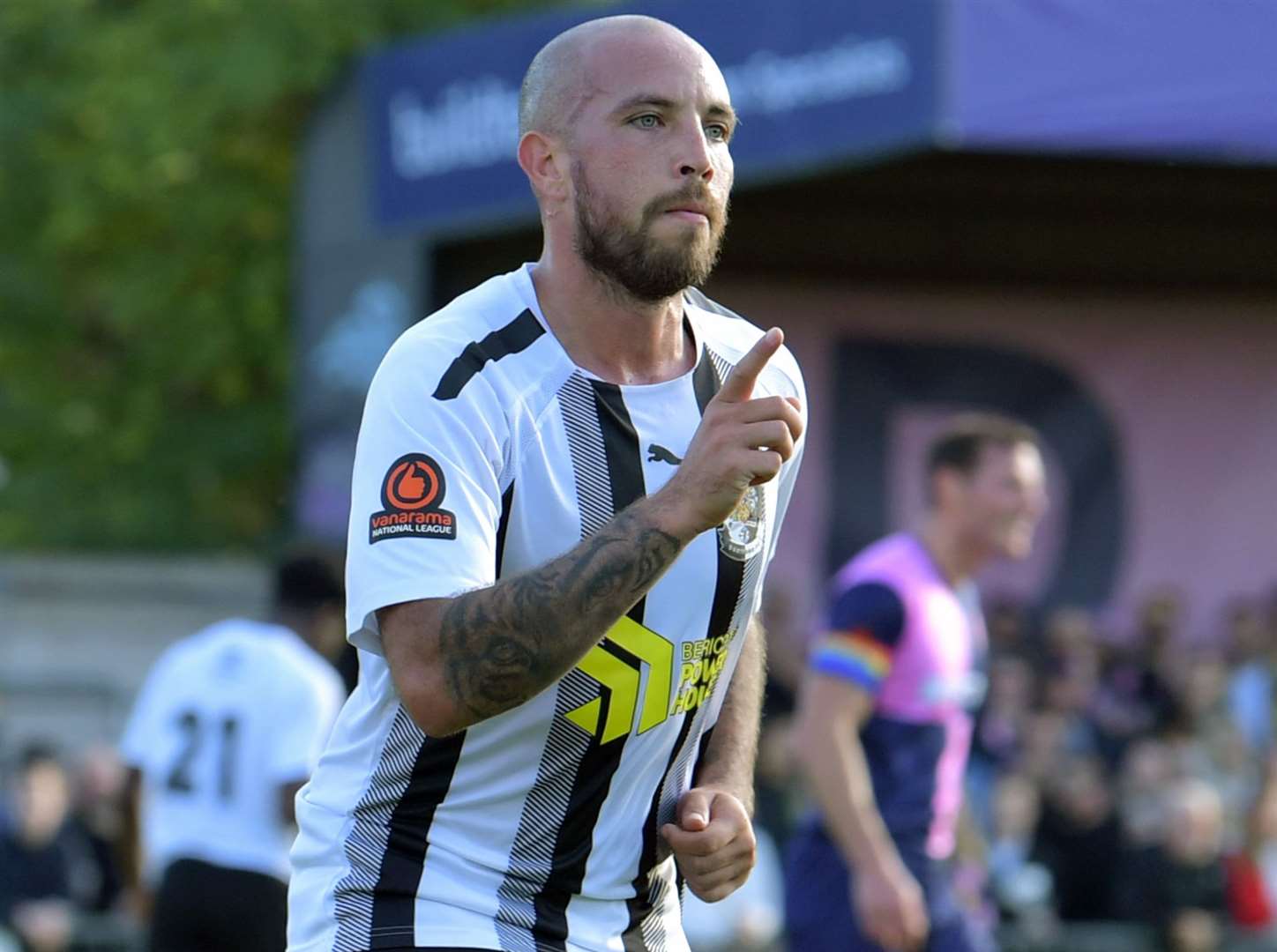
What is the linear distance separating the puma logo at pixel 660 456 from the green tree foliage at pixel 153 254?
537 inches

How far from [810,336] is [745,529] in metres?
12.7

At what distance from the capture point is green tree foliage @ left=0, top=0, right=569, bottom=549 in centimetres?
1755

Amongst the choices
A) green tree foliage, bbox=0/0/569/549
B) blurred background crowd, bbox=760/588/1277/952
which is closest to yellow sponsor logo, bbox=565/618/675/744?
blurred background crowd, bbox=760/588/1277/952

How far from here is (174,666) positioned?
8.23 meters

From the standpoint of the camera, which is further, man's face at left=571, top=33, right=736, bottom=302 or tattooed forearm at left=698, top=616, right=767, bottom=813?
tattooed forearm at left=698, top=616, right=767, bottom=813

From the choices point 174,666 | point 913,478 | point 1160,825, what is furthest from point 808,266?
point 174,666

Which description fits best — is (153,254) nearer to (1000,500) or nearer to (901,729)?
(1000,500)

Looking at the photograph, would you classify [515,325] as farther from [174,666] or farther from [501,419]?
[174,666]

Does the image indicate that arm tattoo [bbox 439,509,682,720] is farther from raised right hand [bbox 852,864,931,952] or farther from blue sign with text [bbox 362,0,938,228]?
blue sign with text [bbox 362,0,938,228]

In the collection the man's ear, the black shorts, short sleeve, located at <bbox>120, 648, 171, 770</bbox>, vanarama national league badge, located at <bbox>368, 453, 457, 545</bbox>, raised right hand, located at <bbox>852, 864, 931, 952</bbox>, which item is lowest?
the black shorts

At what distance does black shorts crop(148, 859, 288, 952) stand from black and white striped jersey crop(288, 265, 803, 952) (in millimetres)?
4047

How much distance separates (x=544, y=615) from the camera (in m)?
3.40

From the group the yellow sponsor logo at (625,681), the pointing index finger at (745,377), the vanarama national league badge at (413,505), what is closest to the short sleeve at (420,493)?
the vanarama national league badge at (413,505)

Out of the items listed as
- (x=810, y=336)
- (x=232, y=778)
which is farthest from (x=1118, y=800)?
(x=232, y=778)
